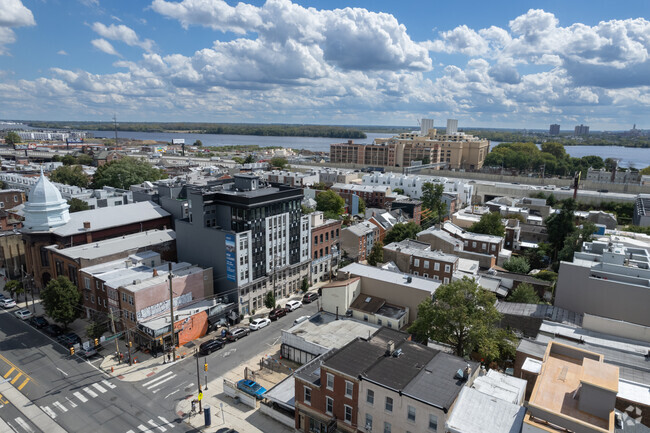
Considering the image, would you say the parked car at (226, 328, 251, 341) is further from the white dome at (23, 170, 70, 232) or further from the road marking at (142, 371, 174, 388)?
the white dome at (23, 170, 70, 232)

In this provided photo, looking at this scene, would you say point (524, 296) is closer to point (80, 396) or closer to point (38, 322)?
point (80, 396)

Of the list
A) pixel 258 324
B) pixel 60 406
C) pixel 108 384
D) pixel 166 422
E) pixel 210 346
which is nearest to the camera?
pixel 166 422

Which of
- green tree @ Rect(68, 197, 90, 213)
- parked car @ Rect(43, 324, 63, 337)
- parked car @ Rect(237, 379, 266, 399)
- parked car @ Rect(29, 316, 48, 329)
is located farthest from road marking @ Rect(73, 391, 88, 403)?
green tree @ Rect(68, 197, 90, 213)

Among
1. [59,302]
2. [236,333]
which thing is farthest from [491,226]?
[59,302]

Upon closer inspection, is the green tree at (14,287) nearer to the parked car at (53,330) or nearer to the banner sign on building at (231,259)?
the parked car at (53,330)

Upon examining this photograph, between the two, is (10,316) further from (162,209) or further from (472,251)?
(472,251)

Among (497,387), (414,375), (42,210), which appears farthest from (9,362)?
(497,387)
